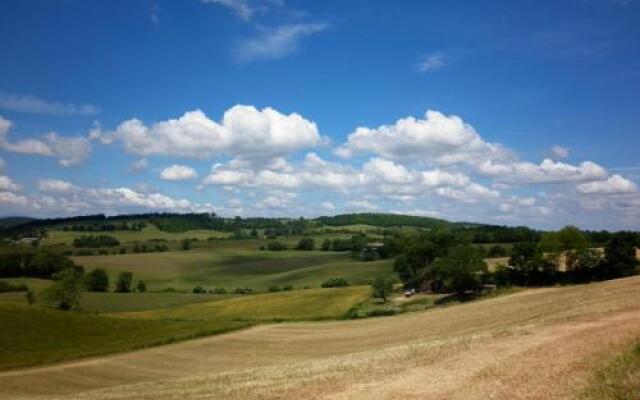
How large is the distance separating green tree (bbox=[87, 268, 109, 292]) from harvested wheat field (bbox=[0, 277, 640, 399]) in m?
82.6

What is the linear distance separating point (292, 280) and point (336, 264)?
19152mm

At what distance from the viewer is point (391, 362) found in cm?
3169

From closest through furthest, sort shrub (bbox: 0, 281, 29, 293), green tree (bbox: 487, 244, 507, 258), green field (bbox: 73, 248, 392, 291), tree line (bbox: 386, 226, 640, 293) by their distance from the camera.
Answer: tree line (bbox: 386, 226, 640, 293)
shrub (bbox: 0, 281, 29, 293)
green field (bbox: 73, 248, 392, 291)
green tree (bbox: 487, 244, 507, 258)

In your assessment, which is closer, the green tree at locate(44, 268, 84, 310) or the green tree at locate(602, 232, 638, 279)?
the green tree at locate(602, 232, 638, 279)

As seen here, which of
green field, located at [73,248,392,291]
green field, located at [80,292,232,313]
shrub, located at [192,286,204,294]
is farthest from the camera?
green field, located at [73,248,392,291]

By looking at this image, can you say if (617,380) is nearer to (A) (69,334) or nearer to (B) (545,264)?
(A) (69,334)

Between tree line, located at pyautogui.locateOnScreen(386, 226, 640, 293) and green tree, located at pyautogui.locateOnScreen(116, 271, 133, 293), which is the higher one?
tree line, located at pyautogui.locateOnScreen(386, 226, 640, 293)

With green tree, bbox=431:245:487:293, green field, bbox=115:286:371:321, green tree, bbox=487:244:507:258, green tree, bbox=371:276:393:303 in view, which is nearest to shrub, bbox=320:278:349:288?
green field, bbox=115:286:371:321

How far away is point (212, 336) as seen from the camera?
212 ft

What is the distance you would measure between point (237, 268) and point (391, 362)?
5379 inches

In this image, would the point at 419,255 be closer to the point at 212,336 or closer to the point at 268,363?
the point at 212,336

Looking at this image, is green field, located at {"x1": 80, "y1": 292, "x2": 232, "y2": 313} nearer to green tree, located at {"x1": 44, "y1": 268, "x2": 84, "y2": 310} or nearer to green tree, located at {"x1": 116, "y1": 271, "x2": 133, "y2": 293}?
green tree, located at {"x1": 44, "y1": 268, "x2": 84, "y2": 310}

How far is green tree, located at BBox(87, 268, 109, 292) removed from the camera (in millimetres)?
136375

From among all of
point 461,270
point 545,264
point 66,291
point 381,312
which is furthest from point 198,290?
point 545,264
